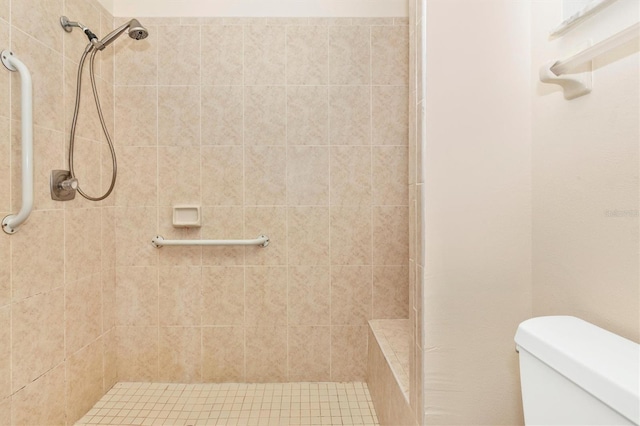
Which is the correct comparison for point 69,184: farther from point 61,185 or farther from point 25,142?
point 25,142

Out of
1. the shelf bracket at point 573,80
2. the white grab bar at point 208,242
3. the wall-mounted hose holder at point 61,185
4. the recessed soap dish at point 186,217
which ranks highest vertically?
the shelf bracket at point 573,80

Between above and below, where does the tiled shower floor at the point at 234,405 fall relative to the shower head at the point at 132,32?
below

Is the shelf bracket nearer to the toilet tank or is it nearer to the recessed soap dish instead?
the toilet tank

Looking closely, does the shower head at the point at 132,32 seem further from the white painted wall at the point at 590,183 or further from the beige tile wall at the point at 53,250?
the white painted wall at the point at 590,183

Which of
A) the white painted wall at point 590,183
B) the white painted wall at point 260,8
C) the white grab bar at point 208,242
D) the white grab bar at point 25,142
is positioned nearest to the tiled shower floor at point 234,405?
the white grab bar at point 208,242

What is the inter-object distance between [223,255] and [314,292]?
488 millimetres

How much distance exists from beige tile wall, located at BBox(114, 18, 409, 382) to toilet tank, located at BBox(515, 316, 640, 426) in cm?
121

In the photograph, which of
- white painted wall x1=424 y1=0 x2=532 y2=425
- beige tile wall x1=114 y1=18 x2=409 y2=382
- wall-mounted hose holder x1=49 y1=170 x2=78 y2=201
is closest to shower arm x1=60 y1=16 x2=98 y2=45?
beige tile wall x1=114 y1=18 x2=409 y2=382

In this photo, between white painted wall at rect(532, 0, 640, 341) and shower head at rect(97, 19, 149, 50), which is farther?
shower head at rect(97, 19, 149, 50)

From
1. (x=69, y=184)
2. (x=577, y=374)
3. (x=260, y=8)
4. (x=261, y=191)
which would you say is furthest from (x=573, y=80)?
(x=69, y=184)

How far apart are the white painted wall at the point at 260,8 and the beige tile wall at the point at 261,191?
44 millimetres

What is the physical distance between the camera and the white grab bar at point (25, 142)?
48.5 inches

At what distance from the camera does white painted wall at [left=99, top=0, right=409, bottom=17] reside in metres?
1.90

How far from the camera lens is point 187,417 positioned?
165cm
